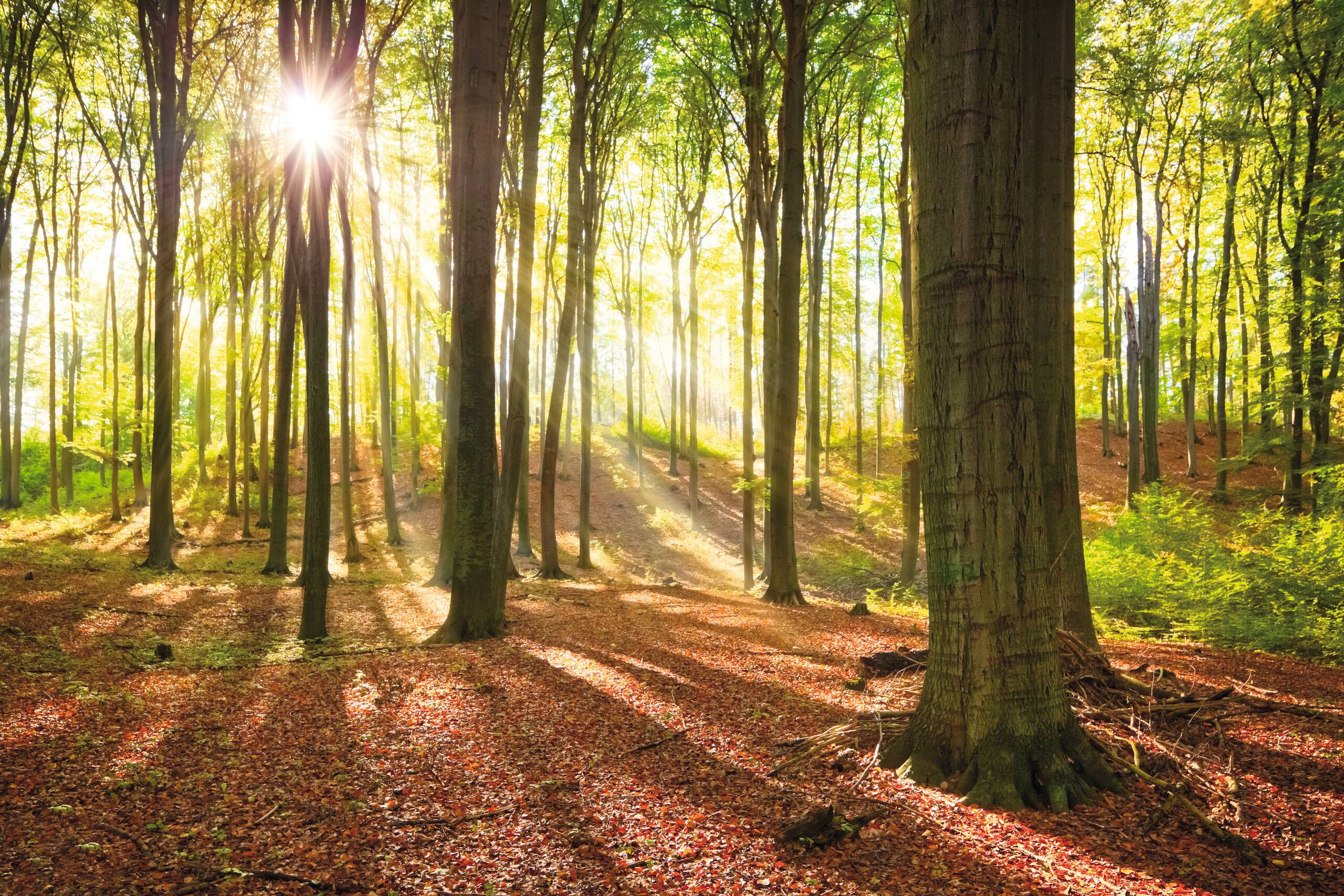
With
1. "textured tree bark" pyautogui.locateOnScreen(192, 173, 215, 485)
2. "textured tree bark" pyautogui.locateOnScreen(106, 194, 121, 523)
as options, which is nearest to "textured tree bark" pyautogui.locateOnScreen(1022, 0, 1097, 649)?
"textured tree bark" pyautogui.locateOnScreen(192, 173, 215, 485)

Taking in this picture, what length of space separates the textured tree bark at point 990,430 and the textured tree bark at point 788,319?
6.71 meters

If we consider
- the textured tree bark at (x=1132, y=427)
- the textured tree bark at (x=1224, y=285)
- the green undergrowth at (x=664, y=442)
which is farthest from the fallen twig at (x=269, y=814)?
the green undergrowth at (x=664, y=442)

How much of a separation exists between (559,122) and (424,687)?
580 inches

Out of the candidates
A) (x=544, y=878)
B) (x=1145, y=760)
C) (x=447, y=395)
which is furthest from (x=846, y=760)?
(x=447, y=395)

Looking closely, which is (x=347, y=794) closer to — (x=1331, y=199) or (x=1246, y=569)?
(x=1246, y=569)

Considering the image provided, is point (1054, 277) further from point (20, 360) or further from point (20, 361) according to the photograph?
point (20, 360)

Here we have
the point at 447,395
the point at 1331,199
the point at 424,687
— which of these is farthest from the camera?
the point at 447,395

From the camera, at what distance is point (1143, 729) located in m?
3.79

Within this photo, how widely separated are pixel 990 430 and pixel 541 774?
2921 millimetres

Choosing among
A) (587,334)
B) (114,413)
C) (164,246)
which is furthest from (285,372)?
(114,413)

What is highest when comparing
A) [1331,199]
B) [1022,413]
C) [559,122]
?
[559,122]

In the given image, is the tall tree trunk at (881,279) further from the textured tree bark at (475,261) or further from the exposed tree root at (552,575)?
the textured tree bark at (475,261)

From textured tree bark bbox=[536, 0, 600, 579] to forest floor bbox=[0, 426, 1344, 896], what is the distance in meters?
4.98

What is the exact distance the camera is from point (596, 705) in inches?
193
